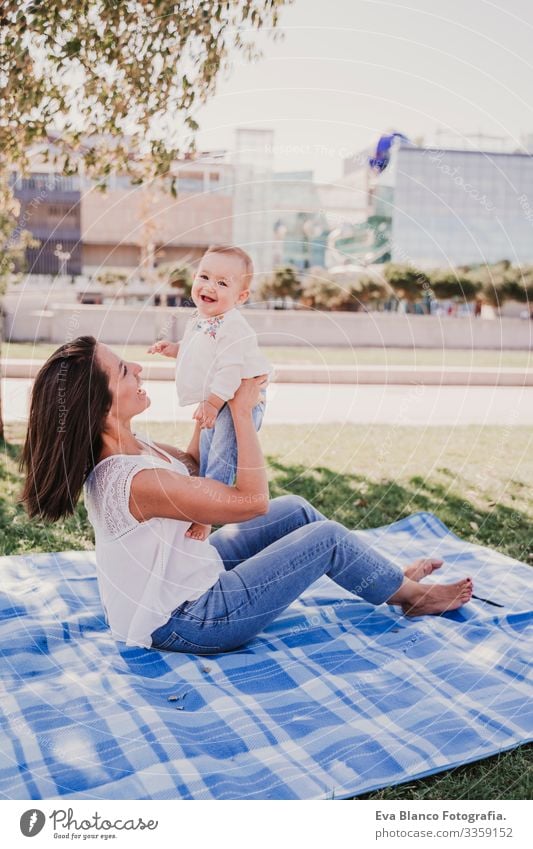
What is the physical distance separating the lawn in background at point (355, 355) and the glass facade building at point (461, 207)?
40.5ft

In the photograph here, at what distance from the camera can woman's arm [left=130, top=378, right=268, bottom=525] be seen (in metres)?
2.78

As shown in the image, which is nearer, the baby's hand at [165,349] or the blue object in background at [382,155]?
the baby's hand at [165,349]

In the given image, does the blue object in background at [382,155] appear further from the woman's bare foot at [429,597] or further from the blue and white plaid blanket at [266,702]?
the blue and white plaid blanket at [266,702]

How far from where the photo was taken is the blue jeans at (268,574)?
300cm

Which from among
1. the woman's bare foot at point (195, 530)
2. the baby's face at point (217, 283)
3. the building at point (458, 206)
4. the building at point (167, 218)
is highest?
the building at point (458, 206)

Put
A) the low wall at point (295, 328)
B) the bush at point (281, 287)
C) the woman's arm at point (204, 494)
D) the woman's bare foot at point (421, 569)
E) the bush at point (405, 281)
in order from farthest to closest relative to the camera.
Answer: the bush at point (405, 281) < the bush at point (281, 287) < the low wall at point (295, 328) < the woman's bare foot at point (421, 569) < the woman's arm at point (204, 494)

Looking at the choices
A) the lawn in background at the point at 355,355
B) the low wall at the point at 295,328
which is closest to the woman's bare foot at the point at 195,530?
the lawn in background at the point at 355,355

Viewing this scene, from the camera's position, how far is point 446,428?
867 cm

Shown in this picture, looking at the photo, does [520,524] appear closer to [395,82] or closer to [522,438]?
[395,82]

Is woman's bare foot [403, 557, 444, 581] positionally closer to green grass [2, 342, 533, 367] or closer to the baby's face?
the baby's face

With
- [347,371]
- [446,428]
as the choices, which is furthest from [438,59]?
[347,371]

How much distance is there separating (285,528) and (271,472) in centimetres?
307

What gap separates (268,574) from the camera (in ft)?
10.00

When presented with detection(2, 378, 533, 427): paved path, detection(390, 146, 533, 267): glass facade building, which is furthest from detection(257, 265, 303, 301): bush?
detection(390, 146, 533, 267): glass facade building
